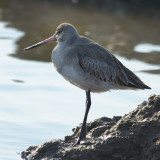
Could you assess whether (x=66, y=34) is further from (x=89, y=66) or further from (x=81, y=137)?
(x=81, y=137)

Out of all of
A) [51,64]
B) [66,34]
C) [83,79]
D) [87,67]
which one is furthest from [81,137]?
[51,64]

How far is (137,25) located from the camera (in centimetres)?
1798

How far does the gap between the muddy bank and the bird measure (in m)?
0.44

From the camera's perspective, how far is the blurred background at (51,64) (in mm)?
9875

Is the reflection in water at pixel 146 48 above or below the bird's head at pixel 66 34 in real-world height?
above

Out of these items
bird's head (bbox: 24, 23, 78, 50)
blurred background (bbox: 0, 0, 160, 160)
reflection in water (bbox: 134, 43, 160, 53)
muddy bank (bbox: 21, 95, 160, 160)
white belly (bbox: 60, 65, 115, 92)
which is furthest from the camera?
reflection in water (bbox: 134, 43, 160, 53)

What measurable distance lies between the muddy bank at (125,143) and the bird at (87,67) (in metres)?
0.44

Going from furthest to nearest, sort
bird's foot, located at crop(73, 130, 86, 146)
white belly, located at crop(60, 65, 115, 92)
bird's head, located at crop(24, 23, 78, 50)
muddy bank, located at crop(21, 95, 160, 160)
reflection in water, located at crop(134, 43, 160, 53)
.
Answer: reflection in water, located at crop(134, 43, 160, 53) → bird's head, located at crop(24, 23, 78, 50) → white belly, located at crop(60, 65, 115, 92) → bird's foot, located at crop(73, 130, 86, 146) → muddy bank, located at crop(21, 95, 160, 160)

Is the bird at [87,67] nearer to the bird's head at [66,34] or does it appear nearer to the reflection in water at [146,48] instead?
the bird's head at [66,34]

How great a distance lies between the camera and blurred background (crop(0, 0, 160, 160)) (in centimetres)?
988

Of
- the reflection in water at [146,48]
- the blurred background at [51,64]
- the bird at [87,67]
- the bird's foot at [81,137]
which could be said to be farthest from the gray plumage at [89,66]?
the reflection in water at [146,48]

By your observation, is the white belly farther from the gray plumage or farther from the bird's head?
the bird's head

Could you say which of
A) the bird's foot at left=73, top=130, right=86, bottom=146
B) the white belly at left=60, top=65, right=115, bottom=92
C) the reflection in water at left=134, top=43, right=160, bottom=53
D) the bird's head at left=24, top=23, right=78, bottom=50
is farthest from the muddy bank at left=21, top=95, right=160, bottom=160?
the reflection in water at left=134, top=43, right=160, bottom=53

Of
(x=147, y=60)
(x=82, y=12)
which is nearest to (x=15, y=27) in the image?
(x=82, y=12)
